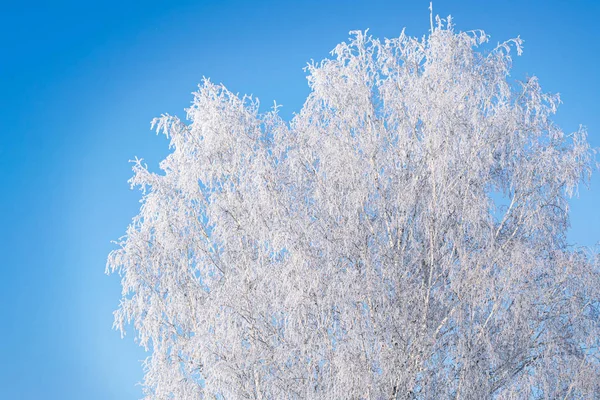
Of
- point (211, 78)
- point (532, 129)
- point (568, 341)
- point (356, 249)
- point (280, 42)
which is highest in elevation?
point (280, 42)

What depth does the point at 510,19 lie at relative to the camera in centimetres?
A: 1500

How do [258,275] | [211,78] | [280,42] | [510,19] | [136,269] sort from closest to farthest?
[258,275]
[136,269]
[211,78]
[510,19]
[280,42]

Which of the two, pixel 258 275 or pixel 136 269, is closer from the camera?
pixel 258 275

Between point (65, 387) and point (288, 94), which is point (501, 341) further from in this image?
point (65, 387)

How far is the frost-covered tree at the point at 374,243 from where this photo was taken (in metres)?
6.62

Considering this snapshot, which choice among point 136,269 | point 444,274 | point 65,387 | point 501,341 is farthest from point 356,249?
point 65,387

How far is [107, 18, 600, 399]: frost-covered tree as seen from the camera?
261 inches

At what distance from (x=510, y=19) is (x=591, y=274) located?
368 inches

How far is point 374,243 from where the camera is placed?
7.06 meters

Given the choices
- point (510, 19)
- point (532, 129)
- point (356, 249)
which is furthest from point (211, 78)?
point (510, 19)

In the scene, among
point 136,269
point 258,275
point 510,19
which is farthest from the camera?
point 510,19

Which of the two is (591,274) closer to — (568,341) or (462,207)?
(568,341)

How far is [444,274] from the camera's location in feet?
22.9

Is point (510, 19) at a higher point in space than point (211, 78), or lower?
higher
